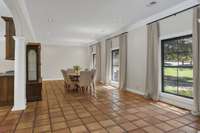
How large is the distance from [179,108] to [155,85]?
909mm

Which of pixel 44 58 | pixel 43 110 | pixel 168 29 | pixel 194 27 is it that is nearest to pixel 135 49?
pixel 168 29

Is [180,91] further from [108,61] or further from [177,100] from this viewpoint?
[108,61]

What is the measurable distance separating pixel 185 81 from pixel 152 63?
1041 millimetres

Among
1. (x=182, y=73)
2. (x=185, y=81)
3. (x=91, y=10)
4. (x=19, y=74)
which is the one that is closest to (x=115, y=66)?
(x=182, y=73)

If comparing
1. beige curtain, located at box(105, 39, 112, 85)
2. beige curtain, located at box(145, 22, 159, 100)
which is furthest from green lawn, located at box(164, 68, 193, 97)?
beige curtain, located at box(105, 39, 112, 85)

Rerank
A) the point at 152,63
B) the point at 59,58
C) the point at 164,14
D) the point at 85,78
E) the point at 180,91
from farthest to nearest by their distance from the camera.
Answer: the point at 59,58 < the point at 85,78 < the point at 152,63 < the point at 164,14 < the point at 180,91

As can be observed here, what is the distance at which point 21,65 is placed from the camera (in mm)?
3461

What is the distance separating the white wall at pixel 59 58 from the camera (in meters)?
9.40

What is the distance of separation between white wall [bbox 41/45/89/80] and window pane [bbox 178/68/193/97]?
7.59 meters

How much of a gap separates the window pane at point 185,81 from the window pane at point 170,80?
5.9 inches

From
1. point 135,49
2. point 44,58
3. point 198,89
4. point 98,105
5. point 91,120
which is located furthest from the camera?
point 44,58

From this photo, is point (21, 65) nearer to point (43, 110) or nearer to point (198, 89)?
point (43, 110)

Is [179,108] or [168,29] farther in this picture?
[168,29]

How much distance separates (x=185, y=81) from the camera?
11.9ft
